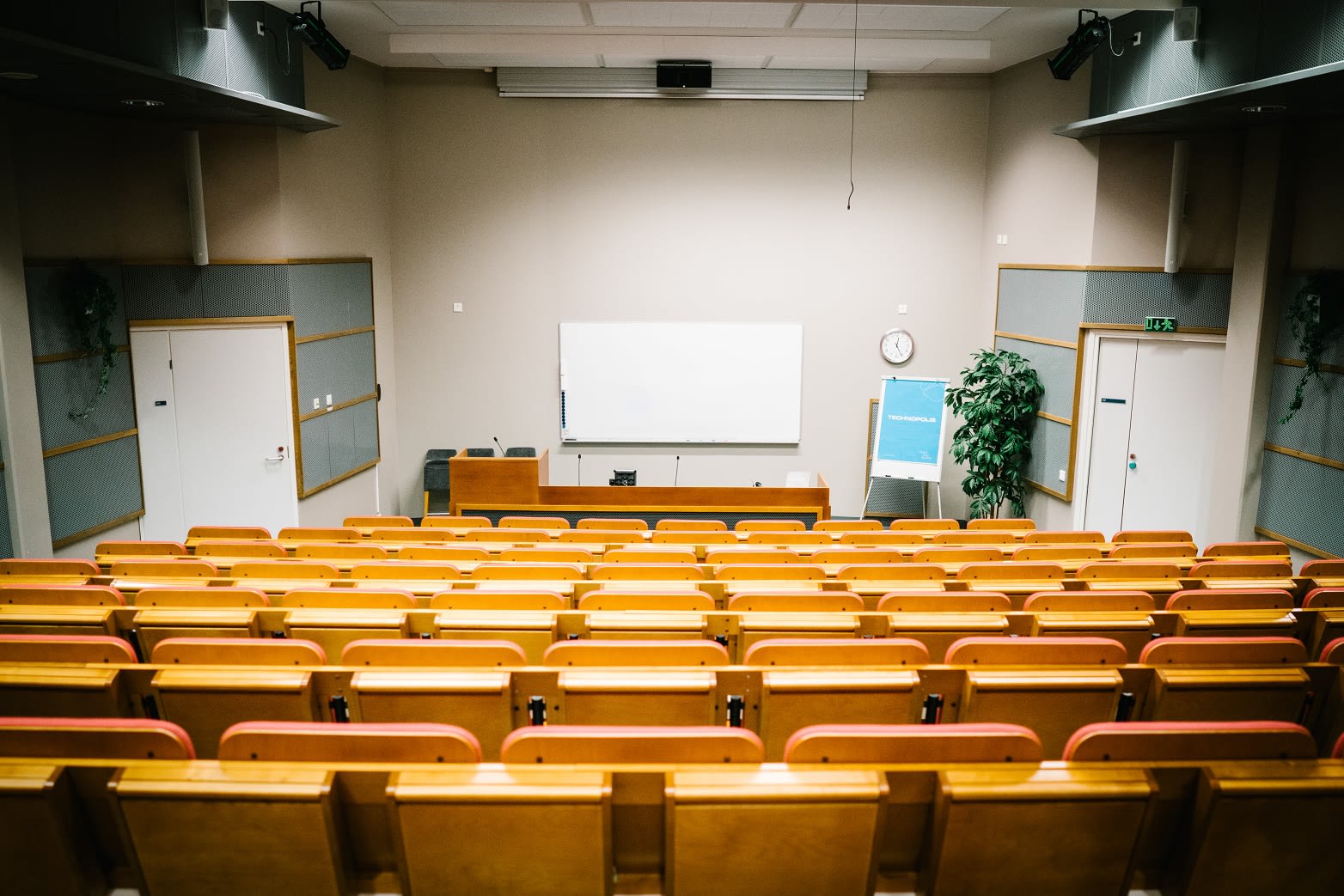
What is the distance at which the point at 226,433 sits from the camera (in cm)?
832

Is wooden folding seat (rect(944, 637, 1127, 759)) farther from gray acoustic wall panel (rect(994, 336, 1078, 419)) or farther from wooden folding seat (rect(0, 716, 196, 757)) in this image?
gray acoustic wall panel (rect(994, 336, 1078, 419))

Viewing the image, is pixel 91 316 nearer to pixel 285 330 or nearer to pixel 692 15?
pixel 285 330

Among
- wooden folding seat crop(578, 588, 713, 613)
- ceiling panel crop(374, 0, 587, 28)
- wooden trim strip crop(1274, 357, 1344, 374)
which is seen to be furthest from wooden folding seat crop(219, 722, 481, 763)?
ceiling panel crop(374, 0, 587, 28)

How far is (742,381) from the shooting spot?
10609 mm

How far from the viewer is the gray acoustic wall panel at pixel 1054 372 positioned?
28.3 feet

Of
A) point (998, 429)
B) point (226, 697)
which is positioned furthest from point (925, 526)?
point (226, 697)

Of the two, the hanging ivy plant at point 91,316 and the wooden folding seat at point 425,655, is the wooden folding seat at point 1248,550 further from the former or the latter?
the hanging ivy plant at point 91,316

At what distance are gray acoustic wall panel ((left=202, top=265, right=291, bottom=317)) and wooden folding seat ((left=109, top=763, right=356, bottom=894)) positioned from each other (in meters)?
6.84

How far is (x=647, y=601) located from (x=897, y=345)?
742 cm

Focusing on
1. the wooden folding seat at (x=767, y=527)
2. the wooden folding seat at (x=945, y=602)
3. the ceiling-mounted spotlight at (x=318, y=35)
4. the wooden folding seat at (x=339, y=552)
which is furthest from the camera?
the ceiling-mounted spotlight at (x=318, y=35)

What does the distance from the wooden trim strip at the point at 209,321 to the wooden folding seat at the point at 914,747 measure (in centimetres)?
747

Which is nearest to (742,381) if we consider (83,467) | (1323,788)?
(83,467)

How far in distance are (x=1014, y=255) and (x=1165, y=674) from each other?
740 cm

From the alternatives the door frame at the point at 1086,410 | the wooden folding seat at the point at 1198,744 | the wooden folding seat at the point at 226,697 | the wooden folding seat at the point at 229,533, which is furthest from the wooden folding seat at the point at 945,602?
the door frame at the point at 1086,410
